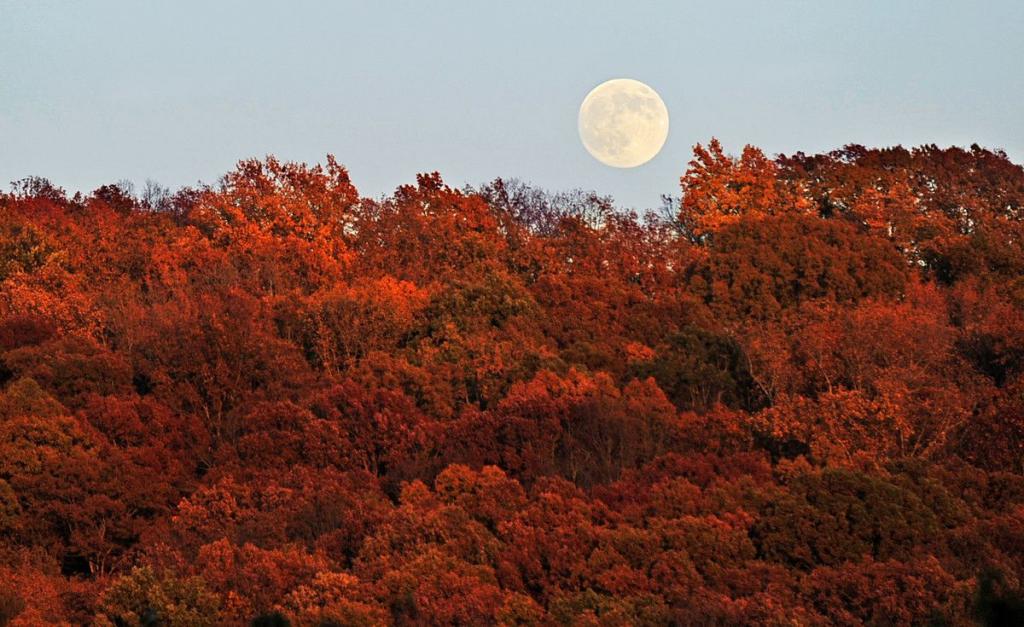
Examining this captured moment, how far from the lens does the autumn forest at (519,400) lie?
39062 mm

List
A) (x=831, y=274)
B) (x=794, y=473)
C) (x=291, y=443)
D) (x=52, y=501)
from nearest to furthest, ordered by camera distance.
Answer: (x=794, y=473)
(x=52, y=501)
(x=291, y=443)
(x=831, y=274)

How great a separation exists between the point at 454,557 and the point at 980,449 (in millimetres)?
15809

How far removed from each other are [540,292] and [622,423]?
12942 millimetres

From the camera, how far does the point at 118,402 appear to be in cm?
5216

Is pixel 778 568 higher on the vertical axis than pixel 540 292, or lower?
lower

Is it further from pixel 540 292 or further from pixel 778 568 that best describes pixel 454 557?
pixel 540 292

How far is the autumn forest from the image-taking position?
1538 inches

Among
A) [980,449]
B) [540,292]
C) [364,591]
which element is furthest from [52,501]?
[980,449]

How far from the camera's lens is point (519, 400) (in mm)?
51188

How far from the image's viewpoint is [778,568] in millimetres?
38375

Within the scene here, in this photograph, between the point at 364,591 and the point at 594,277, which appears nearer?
the point at 364,591

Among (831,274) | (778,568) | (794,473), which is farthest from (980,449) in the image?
(831,274)

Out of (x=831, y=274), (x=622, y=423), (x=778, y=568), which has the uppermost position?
(x=831, y=274)

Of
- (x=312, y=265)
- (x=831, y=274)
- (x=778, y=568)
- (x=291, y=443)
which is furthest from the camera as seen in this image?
(x=312, y=265)
